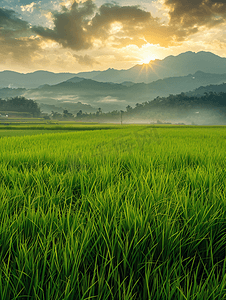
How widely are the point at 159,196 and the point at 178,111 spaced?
148m

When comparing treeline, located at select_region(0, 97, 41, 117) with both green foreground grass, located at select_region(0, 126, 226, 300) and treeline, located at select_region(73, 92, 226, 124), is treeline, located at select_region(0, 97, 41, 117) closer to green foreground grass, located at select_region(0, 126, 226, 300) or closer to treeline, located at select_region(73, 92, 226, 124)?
treeline, located at select_region(73, 92, 226, 124)

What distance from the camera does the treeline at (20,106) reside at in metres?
126

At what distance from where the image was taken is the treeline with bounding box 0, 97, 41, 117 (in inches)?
4956

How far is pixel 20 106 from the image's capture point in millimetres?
127812

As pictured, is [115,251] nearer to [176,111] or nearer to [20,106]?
[20,106]

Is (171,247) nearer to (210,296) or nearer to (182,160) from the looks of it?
(210,296)

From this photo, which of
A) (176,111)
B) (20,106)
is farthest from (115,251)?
(176,111)

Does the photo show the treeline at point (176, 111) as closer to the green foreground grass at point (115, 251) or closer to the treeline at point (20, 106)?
the treeline at point (20, 106)

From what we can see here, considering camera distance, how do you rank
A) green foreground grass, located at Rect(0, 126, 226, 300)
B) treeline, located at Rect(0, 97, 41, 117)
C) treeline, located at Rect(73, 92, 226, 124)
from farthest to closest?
treeline, located at Rect(73, 92, 226, 124) < treeline, located at Rect(0, 97, 41, 117) < green foreground grass, located at Rect(0, 126, 226, 300)

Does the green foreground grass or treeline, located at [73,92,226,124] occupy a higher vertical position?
treeline, located at [73,92,226,124]

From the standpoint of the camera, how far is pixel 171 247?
942mm

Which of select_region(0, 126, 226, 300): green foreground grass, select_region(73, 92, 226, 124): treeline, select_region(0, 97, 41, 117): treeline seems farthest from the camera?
select_region(73, 92, 226, 124): treeline

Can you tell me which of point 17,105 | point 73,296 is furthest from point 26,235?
point 17,105

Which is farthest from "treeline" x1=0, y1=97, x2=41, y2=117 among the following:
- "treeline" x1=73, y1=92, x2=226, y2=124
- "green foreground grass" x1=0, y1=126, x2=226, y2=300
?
"green foreground grass" x1=0, y1=126, x2=226, y2=300
